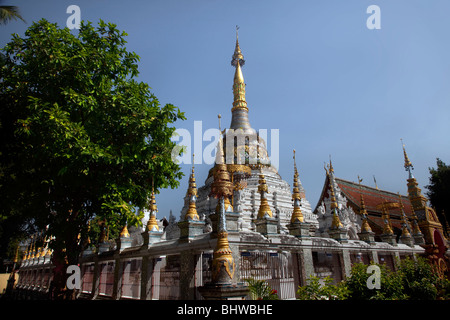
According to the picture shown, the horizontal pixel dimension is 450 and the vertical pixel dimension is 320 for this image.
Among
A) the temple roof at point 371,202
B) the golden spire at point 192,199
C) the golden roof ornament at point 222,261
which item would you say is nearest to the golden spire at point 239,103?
the temple roof at point 371,202

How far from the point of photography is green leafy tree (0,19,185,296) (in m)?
11.4

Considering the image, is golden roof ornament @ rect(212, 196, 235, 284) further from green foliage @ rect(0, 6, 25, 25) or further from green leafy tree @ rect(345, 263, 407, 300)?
green foliage @ rect(0, 6, 25, 25)

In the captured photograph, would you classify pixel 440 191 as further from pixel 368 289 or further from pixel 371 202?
pixel 368 289

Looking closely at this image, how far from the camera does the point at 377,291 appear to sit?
7.36m

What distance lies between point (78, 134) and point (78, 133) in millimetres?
49

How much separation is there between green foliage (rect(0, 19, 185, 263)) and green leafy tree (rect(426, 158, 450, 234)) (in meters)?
38.0

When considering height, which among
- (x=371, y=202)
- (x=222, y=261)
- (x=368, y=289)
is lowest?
(x=368, y=289)

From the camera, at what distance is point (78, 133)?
10641 mm

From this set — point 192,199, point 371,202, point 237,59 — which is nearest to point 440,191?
point 371,202

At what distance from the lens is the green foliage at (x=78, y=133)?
11422 millimetres

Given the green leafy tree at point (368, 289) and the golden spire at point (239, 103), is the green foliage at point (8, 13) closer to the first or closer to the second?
the green leafy tree at point (368, 289)
